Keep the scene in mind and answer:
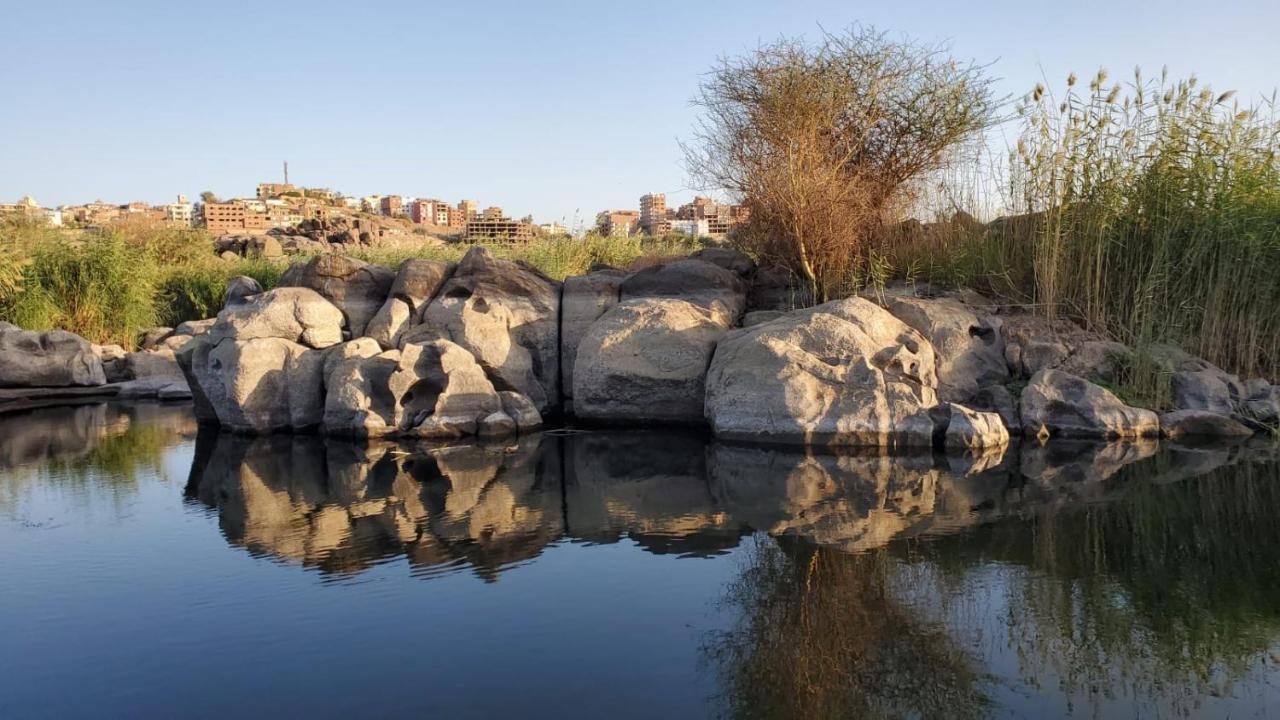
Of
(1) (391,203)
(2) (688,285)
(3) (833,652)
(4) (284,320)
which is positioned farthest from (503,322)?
(1) (391,203)

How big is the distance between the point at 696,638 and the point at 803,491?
2824 mm

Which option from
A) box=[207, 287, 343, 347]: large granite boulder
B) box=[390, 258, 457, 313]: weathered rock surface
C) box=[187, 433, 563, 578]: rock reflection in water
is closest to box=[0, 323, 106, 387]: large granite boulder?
box=[207, 287, 343, 347]: large granite boulder

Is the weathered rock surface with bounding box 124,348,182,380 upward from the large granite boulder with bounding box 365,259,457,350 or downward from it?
downward

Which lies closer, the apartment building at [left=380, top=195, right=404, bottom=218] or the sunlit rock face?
the sunlit rock face

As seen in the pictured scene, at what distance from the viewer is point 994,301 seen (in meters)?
10.9

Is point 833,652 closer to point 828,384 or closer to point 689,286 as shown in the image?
point 828,384

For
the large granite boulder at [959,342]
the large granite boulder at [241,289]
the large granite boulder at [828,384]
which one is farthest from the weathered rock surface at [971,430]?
the large granite boulder at [241,289]

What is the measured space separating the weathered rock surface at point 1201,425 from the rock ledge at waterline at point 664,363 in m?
0.02

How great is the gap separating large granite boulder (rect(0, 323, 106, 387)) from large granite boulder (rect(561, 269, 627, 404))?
7486 mm

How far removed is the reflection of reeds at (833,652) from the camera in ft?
11.6

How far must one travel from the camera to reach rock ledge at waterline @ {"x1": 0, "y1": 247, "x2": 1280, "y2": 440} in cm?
873

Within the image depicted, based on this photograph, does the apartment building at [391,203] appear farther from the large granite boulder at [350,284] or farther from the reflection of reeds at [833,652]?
the reflection of reeds at [833,652]

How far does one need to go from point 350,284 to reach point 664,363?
4072mm

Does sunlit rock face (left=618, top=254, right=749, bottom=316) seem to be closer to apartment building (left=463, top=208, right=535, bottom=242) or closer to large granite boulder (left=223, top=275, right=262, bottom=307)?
Result: large granite boulder (left=223, top=275, right=262, bottom=307)
